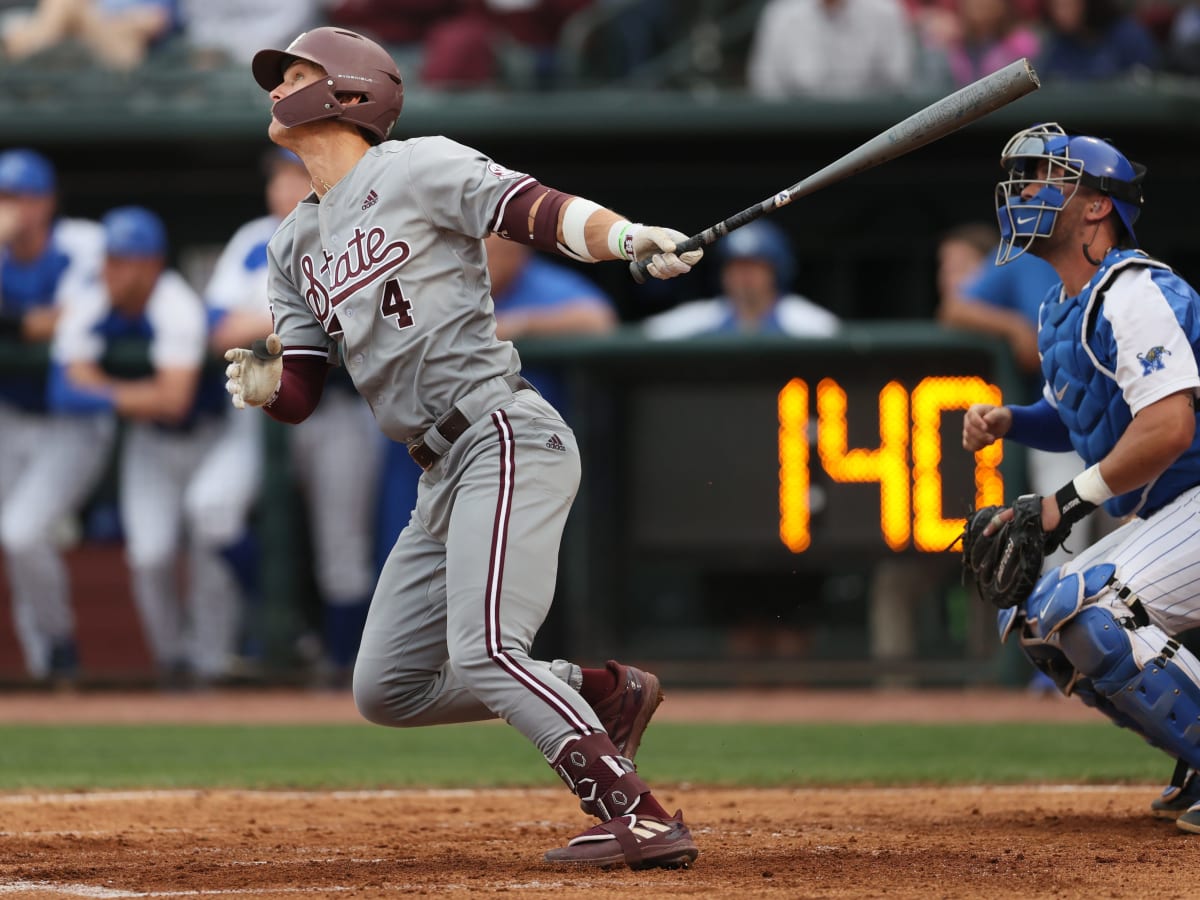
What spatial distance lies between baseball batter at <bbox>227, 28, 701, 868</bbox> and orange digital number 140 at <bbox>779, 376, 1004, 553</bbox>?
137 inches

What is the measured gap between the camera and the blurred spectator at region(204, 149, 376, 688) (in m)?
8.23

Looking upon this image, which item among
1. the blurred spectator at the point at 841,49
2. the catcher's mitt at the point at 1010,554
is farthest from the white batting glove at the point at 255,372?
the blurred spectator at the point at 841,49

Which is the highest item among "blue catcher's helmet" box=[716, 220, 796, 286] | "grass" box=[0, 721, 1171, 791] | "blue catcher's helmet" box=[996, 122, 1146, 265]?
"blue catcher's helmet" box=[716, 220, 796, 286]

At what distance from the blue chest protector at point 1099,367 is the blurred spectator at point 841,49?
5.42 m

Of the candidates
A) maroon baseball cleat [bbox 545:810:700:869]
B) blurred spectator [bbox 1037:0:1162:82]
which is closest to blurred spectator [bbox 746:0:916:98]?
blurred spectator [bbox 1037:0:1162:82]

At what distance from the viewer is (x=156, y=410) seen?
8.33 meters

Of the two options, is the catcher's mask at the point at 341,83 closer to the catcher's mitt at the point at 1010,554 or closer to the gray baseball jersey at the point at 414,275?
the gray baseball jersey at the point at 414,275

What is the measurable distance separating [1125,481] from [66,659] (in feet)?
19.3

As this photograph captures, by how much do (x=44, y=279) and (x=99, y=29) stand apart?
2.44 metres

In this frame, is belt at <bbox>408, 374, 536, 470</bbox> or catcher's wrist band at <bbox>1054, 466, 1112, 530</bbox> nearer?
belt at <bbox>408, 374, 536, 470</bbox>

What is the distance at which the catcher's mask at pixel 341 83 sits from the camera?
404 centimetres

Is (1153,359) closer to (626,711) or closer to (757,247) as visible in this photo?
(626,711)

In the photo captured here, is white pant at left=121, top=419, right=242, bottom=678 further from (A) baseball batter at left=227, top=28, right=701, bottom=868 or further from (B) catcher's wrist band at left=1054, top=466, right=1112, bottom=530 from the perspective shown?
(B) catcher's wrist band at left=1054, top=466, right=1112, bottom=530

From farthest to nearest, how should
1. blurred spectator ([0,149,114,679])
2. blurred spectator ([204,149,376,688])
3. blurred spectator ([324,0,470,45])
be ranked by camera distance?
blurred spectator ([324,0,470,45]) → blurred spectator ([0,149,114,679]) → blurred spectator ([204,149,376,688])
